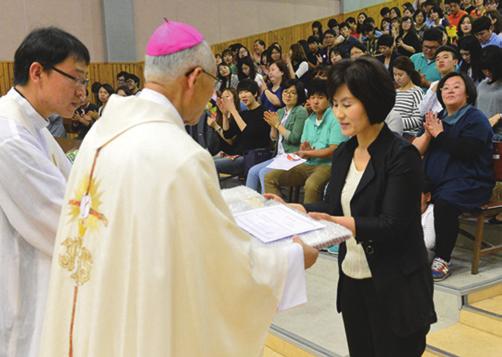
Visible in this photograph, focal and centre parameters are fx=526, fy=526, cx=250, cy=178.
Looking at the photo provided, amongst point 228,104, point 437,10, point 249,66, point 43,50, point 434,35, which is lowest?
point 228,104

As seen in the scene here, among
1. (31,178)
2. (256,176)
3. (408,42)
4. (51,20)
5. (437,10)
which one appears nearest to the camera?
(31,178)

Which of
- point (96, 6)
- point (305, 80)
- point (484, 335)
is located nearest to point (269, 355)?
point (484, 335)

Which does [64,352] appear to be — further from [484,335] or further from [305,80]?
[305,80]

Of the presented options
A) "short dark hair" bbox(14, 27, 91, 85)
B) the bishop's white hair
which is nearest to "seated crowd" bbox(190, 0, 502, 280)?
the bishop's white hair

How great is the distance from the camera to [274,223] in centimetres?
165

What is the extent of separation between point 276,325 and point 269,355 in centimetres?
20

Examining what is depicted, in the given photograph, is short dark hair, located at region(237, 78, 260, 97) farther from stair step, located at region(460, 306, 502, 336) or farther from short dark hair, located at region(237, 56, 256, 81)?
stair step, located at region(460, 306, 502, 336)

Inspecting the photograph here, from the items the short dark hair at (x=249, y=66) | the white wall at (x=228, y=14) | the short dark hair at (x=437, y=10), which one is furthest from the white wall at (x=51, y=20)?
the short dark hair at (x=437, y=10)

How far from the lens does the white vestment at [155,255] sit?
4.37 ft

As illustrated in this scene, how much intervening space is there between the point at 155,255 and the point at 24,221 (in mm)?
693

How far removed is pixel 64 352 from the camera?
1.56 m

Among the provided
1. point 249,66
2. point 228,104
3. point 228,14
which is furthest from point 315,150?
point 228,14

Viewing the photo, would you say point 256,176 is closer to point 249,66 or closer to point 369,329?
point 369,329

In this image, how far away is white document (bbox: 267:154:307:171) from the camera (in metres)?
4.55
